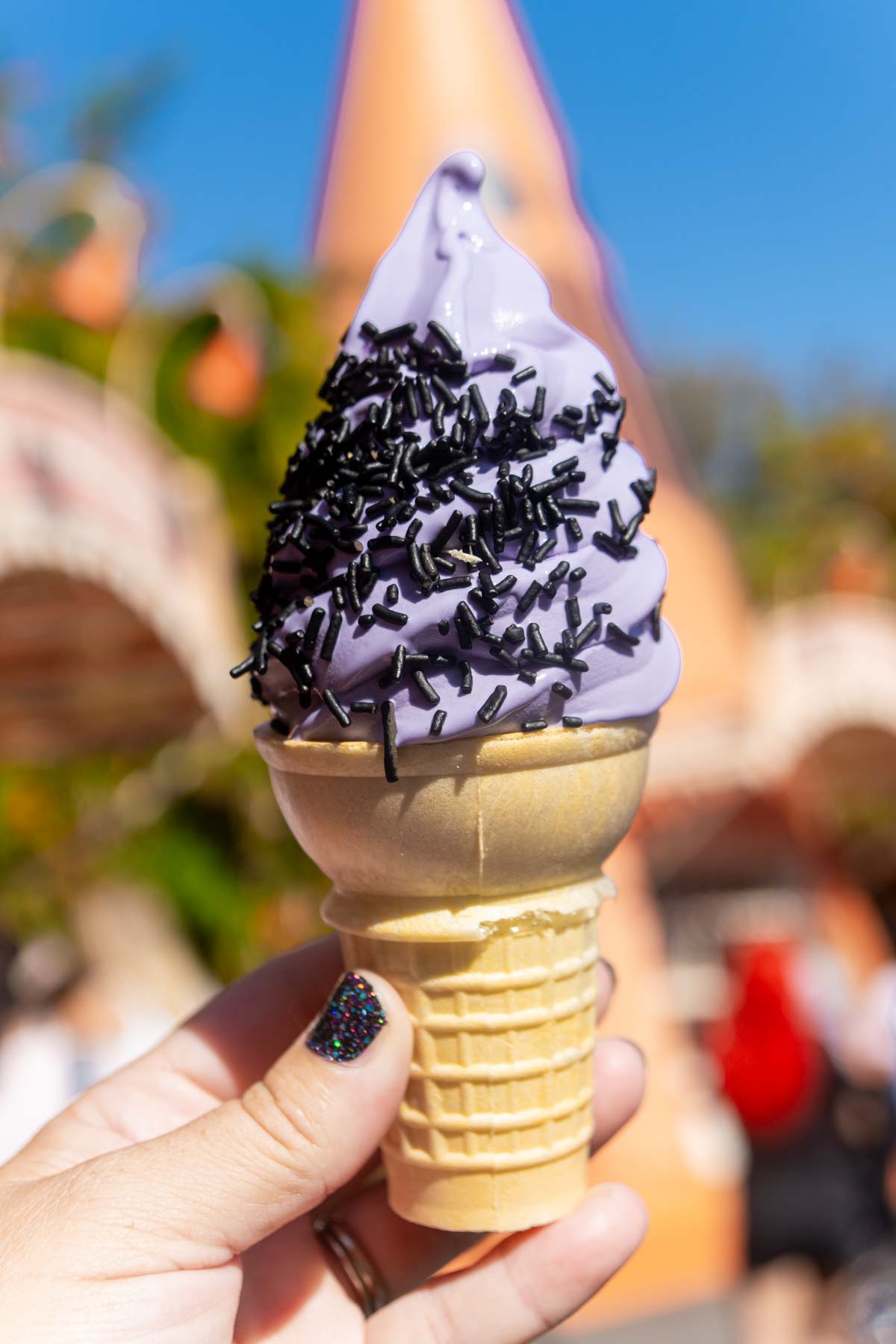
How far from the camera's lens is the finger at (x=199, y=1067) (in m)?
1.56

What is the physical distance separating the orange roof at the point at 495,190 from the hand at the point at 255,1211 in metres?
3.79

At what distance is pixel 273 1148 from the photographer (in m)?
1.25

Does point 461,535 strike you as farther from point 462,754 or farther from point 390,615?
point 462,754

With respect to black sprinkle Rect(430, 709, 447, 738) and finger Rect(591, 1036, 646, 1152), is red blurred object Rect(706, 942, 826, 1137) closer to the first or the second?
finger Rect(591, 1036, 646, 1152)

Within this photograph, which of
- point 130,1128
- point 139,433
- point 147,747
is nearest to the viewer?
point 130,1128

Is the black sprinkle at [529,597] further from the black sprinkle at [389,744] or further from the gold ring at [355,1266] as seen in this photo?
the gold ring at [355,1266]

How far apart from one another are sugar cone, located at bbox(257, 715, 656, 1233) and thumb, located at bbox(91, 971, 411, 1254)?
0.09 metres

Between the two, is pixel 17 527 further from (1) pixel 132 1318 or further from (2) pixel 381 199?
(2) pixel 381 199

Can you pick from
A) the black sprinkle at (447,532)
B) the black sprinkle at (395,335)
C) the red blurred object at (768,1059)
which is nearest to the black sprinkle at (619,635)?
the black sprinkle at (447,532)

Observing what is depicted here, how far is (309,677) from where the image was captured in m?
1.30

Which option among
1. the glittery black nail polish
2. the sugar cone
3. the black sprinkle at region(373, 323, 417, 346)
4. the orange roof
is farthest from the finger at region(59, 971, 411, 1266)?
the orange roof

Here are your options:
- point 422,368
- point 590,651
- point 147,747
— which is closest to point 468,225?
point 422,368

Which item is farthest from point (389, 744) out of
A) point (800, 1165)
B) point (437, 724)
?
point (800, 1165)

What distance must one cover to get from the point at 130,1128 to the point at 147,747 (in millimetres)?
3009
